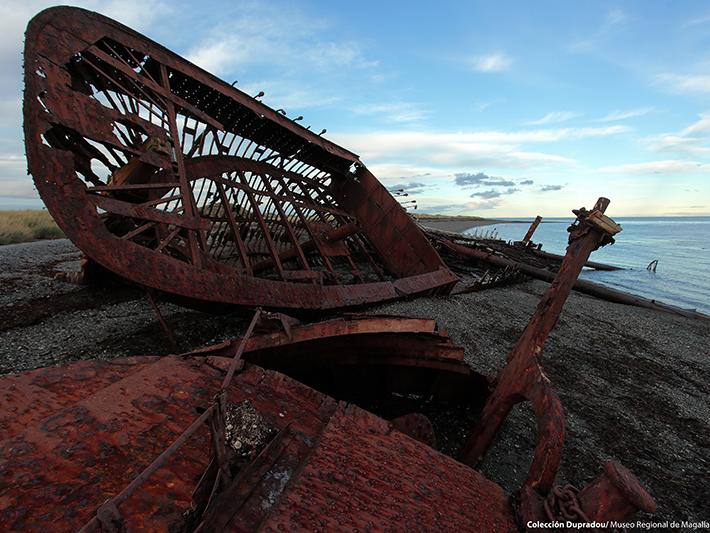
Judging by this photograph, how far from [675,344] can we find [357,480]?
9888 millimetres

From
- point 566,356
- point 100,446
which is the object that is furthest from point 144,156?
point 566,356

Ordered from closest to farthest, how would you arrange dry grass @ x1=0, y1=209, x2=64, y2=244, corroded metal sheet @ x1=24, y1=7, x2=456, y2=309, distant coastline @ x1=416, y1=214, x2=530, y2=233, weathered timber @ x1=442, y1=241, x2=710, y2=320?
corroded metal sheet @ x1=24, y1=7, x2=456, y2=309, weathered timber @ x1=442, y1=241, x2=710, y2=320, dry grass @ x1=0, y1=209, x2=64, y2=244, distant coastline @ x1=416, y1=214, x2=530, y2=233

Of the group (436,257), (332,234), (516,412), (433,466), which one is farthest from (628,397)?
(332,234)

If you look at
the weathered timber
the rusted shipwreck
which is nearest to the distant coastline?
the weathered timber

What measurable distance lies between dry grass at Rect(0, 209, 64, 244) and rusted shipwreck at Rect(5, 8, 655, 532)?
15303mm

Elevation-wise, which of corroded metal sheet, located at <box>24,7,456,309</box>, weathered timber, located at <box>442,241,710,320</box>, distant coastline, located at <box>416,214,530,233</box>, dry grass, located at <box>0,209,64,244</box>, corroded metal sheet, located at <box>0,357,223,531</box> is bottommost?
dry grass, located at <box>0,209,64,244</box>

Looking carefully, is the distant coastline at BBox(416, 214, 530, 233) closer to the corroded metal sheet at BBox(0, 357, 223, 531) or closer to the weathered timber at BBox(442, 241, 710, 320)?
the weathered timber at BBox(442, 241, 710, 320)

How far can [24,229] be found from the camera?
16.2m

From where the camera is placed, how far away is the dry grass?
49.3 ft

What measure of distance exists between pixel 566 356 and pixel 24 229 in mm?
21866

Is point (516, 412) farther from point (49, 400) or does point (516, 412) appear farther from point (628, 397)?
point (49, 400)

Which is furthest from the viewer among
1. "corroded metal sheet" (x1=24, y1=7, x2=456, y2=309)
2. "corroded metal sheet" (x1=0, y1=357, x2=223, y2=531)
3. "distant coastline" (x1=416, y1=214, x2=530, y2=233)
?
"distant coastline" (x1=416, y1=214, x2=530, y2=233)

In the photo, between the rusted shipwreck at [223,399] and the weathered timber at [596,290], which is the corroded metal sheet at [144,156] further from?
the weathered timber at [596,290]

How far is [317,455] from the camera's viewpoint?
5.21 feet
